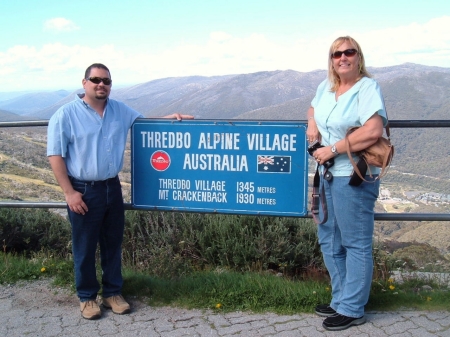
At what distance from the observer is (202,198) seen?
4.28 m

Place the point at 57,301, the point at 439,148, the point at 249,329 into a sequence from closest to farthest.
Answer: the point at 249,329, the point at 57,301, the point at 439,148

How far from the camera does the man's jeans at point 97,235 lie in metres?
3.80

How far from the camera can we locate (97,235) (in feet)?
12.9

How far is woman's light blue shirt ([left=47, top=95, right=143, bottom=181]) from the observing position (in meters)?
3.67

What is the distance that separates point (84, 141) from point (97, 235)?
72 centimetres

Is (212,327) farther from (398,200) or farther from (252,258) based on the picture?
(398,200)

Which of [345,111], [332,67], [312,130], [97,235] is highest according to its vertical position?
[332,67]

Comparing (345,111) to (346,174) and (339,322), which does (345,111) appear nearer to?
(346,174)

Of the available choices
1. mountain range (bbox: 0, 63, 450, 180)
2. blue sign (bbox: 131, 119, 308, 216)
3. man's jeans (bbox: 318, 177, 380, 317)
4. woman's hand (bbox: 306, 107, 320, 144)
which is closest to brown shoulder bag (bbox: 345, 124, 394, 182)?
man's jeans (bbox: 318, 177, 380, 317)

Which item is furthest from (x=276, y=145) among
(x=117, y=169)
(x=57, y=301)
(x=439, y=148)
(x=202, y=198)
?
(x=439, y=148)

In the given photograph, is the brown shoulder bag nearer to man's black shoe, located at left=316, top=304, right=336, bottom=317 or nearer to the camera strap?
the camera strap

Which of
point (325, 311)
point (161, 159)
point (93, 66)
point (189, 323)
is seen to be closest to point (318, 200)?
point (325, 311)

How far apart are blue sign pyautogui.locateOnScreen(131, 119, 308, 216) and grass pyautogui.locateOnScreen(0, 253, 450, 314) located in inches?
21.8

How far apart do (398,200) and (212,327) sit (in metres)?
2.37
